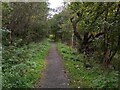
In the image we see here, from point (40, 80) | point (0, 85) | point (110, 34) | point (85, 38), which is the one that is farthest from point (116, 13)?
point (85, 38)

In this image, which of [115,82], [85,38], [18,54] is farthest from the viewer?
[85,38]

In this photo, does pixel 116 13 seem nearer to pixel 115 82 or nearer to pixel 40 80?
pixel 115 82

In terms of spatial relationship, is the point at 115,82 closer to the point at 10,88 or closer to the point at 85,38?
the point at 10,88

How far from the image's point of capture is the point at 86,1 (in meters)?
14.0

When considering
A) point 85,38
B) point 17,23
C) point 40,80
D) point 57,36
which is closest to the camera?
point 40,80

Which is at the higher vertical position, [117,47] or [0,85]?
[117,47]

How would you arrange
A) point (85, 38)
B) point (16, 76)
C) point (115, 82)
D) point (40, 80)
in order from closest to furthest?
point (115, 82) < point (16, 76) < point (40, 80) < point (85, 38)

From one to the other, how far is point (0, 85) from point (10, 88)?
0.44m

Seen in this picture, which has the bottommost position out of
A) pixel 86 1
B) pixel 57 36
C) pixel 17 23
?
pixel 57 36

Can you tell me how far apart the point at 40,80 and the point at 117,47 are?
431 centimetres

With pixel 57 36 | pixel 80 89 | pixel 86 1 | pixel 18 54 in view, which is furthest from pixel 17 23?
pixel 57 36

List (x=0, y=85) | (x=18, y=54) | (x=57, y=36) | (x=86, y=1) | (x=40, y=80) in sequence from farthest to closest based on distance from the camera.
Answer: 1. (x=57, y=36)
2. (x=18, y=54)
3. (x=86, y=1)
4. (x=40, y=80)
5. (x=0, y=85)

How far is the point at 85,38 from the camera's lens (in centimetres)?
2464

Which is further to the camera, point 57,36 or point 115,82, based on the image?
point 57,36
